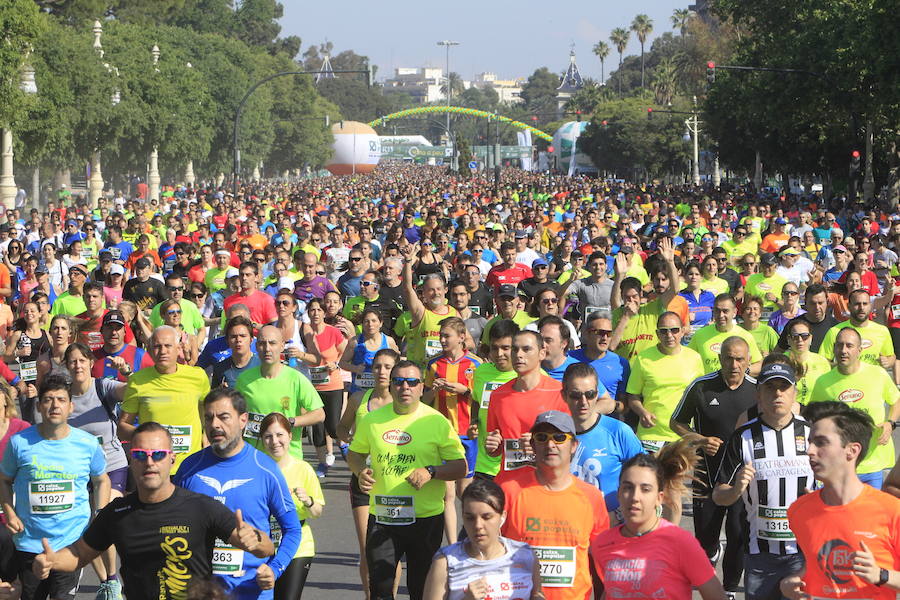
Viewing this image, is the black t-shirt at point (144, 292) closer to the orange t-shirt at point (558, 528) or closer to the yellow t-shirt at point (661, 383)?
the yellow t-shirt at point (661, 383)

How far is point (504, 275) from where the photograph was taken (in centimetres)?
1622

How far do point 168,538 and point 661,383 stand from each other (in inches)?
166

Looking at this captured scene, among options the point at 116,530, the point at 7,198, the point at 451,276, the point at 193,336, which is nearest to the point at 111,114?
the point at 7,198

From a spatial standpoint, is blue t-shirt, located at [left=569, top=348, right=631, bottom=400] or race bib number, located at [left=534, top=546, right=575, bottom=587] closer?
race bib number, located at [left=534, top=546, right=575, bottom=587]

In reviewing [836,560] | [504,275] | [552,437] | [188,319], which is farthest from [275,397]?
[504,275]

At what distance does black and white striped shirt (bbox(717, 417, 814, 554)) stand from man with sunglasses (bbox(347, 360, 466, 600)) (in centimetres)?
149

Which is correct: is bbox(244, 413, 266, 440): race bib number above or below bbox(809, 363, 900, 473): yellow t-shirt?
below

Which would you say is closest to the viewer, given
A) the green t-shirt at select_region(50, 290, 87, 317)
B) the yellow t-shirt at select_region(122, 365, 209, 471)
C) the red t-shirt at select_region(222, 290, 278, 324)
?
the yellow t-shirt at select_region(122, 365, 209, 471)

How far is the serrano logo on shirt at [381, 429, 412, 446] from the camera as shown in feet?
25.4

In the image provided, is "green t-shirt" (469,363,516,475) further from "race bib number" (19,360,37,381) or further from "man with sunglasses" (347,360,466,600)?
"race bib number" (19,360,37,381)

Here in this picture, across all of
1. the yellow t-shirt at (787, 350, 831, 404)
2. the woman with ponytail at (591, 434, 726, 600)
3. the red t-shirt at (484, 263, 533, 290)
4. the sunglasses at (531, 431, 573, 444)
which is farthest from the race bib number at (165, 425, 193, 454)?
the red t-shirt at (484, 263, 533, 290)

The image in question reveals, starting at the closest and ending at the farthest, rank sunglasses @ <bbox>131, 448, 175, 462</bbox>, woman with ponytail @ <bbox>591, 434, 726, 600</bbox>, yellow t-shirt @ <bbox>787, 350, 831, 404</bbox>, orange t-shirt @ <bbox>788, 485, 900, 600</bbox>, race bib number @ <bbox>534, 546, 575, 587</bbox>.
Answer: orange t-shirt @ <bbox>788, 485, 900, 600</bbox> < woman with ponytail @ <bbox>591, 434, 726, 600</bbox> < sunglasses @ <bbox>131, 448, 175, 462</bbox> < race bib number @ <bbox>534, 546, 575, 587</bbox> < yellow t-shirt @ <bbox>787, 350, 831, 404</bbox>

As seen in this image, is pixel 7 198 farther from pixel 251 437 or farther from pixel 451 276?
pixel 251 437

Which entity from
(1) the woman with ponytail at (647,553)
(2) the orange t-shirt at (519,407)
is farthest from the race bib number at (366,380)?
(1) the woman with ponytail at (647,553)
